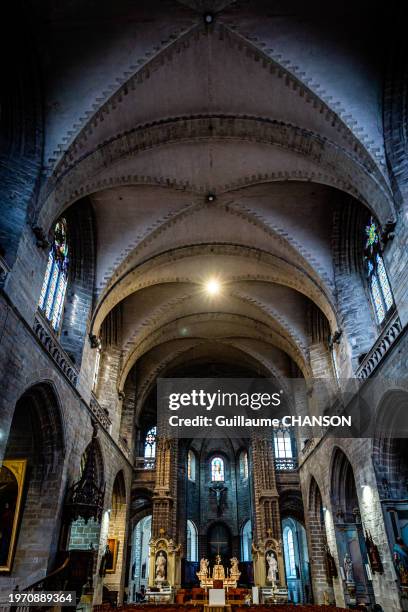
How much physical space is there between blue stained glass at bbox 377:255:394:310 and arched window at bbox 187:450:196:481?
933 inches

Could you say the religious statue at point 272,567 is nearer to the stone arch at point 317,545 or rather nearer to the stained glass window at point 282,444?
the stone arch at point 317,545

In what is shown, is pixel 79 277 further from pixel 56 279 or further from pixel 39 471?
pixel 39 471

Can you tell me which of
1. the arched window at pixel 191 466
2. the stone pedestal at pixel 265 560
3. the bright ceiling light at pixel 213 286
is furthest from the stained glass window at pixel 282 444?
the bright ceiling light at pixel 213 286

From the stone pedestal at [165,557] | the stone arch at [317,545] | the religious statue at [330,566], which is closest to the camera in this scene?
the religious statue at [330,566]

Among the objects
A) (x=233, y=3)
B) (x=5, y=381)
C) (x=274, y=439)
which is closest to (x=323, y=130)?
(x=233, y=3)

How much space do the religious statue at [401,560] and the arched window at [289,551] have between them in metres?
23.2

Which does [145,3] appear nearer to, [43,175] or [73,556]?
[43,175]

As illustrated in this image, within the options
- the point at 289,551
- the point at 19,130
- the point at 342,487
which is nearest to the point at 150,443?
the point at 289,551

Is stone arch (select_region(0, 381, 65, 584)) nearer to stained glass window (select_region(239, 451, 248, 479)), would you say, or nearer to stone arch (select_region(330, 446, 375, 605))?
stone arch (select_region(330, 446, 375, 605))

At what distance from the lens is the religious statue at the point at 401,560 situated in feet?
32.8

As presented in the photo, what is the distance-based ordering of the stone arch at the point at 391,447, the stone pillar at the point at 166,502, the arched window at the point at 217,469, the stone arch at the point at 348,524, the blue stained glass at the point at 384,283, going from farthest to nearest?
the arched window at the point at 217,469
the stone pillar at the point at 166,502
the stone arch at the point at 348,524
the blue stained glass at the point at 384,283
the stone arch at the point at 391,447

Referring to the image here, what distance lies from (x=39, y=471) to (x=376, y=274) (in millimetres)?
11543

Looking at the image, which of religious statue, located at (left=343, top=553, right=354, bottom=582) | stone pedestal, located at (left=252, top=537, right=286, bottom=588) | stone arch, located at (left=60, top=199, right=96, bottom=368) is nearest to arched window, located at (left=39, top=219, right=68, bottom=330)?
stone arch, located at (left=60, top=199, right=96, bottom=368)

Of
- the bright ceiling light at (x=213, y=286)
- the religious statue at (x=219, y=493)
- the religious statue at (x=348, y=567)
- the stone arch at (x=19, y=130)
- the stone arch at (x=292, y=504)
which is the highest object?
the bright ceiling light at (x=213, y=286)
